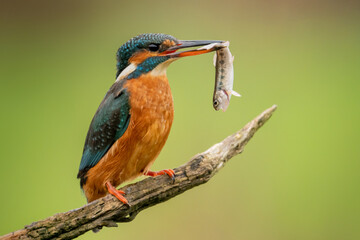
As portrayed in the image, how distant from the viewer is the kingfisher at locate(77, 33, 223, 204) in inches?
73.2

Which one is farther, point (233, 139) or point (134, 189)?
point (233, 139)

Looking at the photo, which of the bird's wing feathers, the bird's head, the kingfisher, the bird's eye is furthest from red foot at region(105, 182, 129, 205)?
the bird's eye

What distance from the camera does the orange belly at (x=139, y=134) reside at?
1855 mm

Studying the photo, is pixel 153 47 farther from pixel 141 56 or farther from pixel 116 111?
pixel 116 111

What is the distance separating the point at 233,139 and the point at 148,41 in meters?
0.59

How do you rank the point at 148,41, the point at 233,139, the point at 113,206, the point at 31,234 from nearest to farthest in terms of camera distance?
the point at 31,234
the point at 113,206
the point at 148,41
the point at 233,139

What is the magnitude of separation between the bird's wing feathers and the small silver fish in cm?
40

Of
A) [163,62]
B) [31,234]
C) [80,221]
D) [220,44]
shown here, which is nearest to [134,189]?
[80,221]

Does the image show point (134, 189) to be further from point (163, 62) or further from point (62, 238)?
point (163, 62)

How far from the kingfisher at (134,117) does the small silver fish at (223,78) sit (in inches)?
4.9

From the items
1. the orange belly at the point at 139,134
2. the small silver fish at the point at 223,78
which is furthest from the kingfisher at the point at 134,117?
the small silver fish at the point at 223,78

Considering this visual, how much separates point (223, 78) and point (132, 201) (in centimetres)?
68

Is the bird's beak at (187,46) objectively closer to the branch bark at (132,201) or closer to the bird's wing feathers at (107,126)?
the bird's wing feathers at (107,126)

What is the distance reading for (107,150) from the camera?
1.91 m
